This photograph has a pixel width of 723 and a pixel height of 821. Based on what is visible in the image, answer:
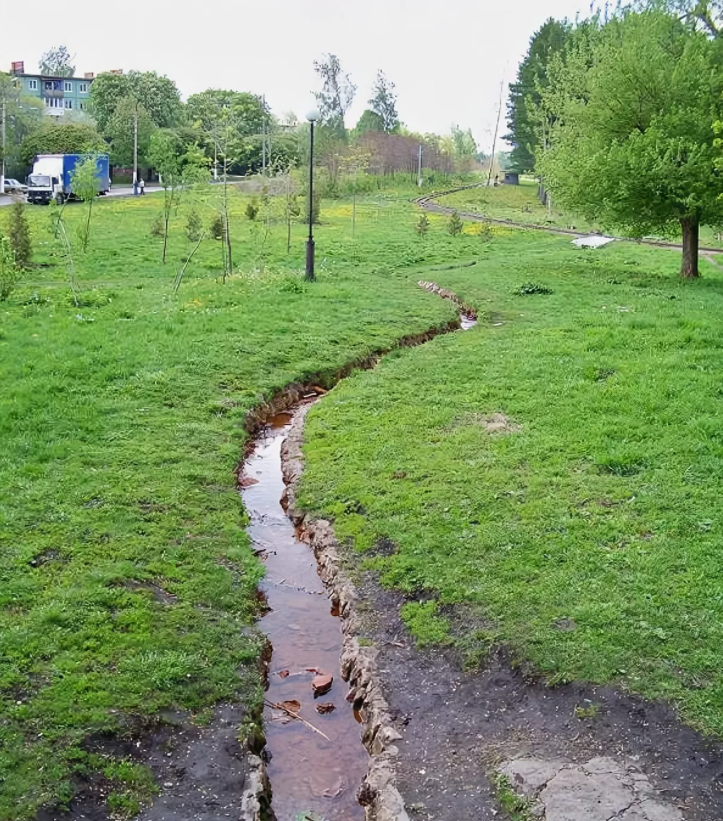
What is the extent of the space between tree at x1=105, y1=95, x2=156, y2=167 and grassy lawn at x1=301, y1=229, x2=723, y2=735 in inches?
2333

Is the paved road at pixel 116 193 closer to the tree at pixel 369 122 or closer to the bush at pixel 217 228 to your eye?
the bush at pixel 217 228

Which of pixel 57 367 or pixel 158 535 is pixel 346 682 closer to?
pixel 158 535

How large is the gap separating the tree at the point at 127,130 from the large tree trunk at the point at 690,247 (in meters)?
53.3

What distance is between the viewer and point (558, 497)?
10219 millimetres

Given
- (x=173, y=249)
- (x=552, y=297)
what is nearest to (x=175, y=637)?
(x=552, y=297)

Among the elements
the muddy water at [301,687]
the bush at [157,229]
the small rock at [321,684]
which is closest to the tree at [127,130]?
the bush at [157,229]

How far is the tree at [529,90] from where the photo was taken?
65.6 meters

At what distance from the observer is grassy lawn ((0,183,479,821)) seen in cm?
683

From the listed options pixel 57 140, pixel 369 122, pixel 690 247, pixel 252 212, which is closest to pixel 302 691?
pixel 690 247

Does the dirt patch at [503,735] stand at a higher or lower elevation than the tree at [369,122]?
lower

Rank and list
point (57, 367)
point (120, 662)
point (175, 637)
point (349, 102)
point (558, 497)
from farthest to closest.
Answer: point (349, 102) → point (57, 367) → point (558, 497) → point (175, 637) → point (120, 662)

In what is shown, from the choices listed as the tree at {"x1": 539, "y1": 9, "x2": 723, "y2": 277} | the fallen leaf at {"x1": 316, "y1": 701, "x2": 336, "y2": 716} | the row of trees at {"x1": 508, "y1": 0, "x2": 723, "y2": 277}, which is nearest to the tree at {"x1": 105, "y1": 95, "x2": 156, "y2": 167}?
the row of trees at {"x1": 508, "y1": 0, "x2": 723, "y2": 277}

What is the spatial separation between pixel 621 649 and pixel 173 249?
2928 centimetres

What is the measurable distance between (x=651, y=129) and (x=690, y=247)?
4.60 meters
